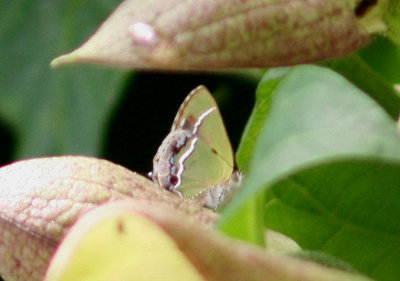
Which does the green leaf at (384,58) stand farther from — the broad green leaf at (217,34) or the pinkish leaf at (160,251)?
the pinkish leaf at (160,251)

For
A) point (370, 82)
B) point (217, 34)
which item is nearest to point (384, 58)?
point (370, 82)

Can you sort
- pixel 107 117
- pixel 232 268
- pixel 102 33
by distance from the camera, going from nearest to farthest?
pixel 232 268 < pixel 102 33 < pixel 107 117

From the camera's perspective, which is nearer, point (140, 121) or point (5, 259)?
point (5, 259)

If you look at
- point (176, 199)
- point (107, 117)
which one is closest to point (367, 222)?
point (176, 199)

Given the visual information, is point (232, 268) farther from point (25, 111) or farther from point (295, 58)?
point (25, 111)

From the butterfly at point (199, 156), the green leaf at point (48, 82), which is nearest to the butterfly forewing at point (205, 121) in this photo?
the butterfly at point (199, 156)

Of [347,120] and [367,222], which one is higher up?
[347,120]
